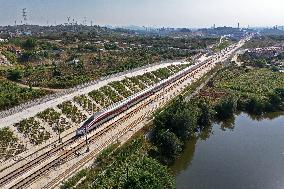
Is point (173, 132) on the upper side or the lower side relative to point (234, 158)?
upper

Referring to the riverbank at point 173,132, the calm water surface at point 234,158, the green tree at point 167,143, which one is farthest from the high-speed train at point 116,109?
the calm water surface at point 234,158

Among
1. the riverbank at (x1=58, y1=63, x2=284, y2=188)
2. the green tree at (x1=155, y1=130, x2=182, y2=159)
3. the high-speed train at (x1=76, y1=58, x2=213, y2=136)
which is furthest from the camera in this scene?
the high-speed train at (x1=76, y1=58, x2=213, y2=136)

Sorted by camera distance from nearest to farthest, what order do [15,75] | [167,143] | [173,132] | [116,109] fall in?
1. [167,143]
2. [173,132]
3. [116,109]
4. [15,75]

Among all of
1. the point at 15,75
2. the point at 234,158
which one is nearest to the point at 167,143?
the point at 234,158

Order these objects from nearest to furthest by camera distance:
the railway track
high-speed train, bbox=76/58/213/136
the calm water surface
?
the railway track
the calm water surface
high-speed train, bbox=76/58/213/136

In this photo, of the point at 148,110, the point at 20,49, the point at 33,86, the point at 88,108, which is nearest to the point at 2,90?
the point at 33,86

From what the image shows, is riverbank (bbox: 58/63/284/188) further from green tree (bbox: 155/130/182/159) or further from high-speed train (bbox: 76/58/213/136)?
high-speed train (bbox: 76/58/213/136)

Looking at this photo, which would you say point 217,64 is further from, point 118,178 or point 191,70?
point 118,178

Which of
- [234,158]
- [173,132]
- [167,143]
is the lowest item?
[234,158]

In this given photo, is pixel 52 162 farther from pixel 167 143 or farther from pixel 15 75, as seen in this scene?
pixel 15 75

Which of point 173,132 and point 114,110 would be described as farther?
point 114,110

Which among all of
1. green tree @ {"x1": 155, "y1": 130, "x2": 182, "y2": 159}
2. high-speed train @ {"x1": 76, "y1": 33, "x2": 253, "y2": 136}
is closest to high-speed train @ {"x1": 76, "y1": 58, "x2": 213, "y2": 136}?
high-speed train @ {"x1": 76, "y1": 33, "x2": 253, "y2": 136}
